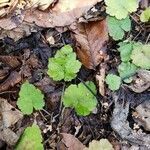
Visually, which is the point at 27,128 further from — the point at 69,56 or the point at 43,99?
the point at 69,56

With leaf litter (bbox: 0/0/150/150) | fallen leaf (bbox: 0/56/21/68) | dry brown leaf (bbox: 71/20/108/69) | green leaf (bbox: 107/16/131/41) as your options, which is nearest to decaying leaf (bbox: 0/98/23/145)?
leaf litter (bbox: 0/0/150/150)

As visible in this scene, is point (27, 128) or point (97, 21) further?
point (97, 21)

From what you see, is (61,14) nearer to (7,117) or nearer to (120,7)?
(120,7)

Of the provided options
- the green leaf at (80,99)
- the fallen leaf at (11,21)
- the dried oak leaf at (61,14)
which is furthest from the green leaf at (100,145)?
the fallen leaf at (11,21)

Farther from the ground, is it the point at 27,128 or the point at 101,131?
the point at 27,128

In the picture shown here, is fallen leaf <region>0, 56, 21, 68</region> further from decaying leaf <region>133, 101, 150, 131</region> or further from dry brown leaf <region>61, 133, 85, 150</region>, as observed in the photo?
decaying leaf <region>133, 101, 150, 131</region>

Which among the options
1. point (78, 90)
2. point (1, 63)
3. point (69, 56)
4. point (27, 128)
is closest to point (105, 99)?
point (78, 90)
